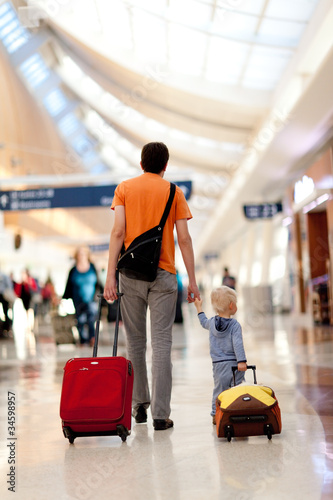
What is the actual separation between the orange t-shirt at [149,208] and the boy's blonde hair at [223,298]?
0.33 metres

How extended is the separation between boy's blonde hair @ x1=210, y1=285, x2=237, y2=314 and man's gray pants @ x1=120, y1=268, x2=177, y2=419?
0.88 ft

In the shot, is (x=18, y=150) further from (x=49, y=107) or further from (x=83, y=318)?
(x=83, y=318)

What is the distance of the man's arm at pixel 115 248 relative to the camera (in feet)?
14.4

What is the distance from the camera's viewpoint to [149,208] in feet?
15.1

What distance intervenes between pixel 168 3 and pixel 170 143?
12396 millimetres

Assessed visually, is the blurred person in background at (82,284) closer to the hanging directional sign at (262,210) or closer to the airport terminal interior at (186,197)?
the airport terminal interior at (186,197)

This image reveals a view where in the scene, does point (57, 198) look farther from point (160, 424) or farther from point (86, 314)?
point (160, 424)

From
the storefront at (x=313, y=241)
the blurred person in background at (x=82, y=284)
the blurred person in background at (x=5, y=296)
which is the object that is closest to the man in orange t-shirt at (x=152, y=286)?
the blurred person in background at (x=82, y=284)

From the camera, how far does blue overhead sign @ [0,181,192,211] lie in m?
17.7

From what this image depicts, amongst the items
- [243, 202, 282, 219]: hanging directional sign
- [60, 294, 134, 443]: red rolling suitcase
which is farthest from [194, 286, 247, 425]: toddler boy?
[243, 202, 282, 219]: hanging directional sign

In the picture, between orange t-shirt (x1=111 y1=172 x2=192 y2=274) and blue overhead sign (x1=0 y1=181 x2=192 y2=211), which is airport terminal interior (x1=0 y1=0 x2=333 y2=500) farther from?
orange t-shirt (x1=111 y1=172 x2=192 y2=274)

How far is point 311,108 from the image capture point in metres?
15.2

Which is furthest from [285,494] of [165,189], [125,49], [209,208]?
[209,208]

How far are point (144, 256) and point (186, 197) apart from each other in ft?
40.2
